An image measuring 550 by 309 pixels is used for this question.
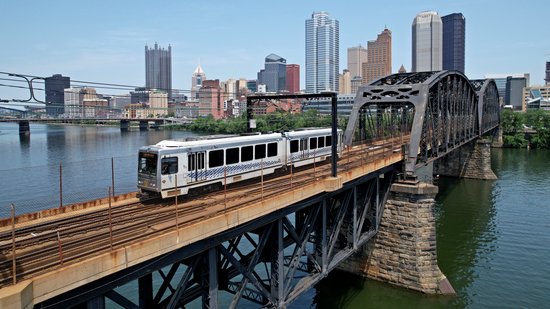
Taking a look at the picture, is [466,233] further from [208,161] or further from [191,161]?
[191,161]

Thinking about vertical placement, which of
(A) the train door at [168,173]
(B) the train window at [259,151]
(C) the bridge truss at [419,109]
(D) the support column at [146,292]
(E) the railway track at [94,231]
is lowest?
(D) the support column at [146,292]

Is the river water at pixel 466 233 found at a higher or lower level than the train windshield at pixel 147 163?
lower

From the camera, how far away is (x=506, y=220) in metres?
42.3

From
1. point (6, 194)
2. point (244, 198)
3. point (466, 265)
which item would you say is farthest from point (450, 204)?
point (6, 194)

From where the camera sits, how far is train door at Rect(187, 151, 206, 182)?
60.5 ft

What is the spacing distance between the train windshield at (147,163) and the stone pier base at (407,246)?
1542 cm

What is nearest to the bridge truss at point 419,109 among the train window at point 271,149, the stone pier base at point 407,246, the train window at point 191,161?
the stone pier base at point 407,246

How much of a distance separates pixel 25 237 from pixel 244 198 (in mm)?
7004

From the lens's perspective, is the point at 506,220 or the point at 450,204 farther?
the point at 450,204

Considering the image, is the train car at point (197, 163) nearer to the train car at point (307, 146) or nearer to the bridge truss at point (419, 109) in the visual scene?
the train car at point (307, 146)

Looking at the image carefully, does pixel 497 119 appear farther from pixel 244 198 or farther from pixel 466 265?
pixel 244 198

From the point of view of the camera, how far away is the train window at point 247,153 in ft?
70.3

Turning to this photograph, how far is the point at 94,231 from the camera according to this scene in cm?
1218

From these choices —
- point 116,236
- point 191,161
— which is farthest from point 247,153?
point 116,236
